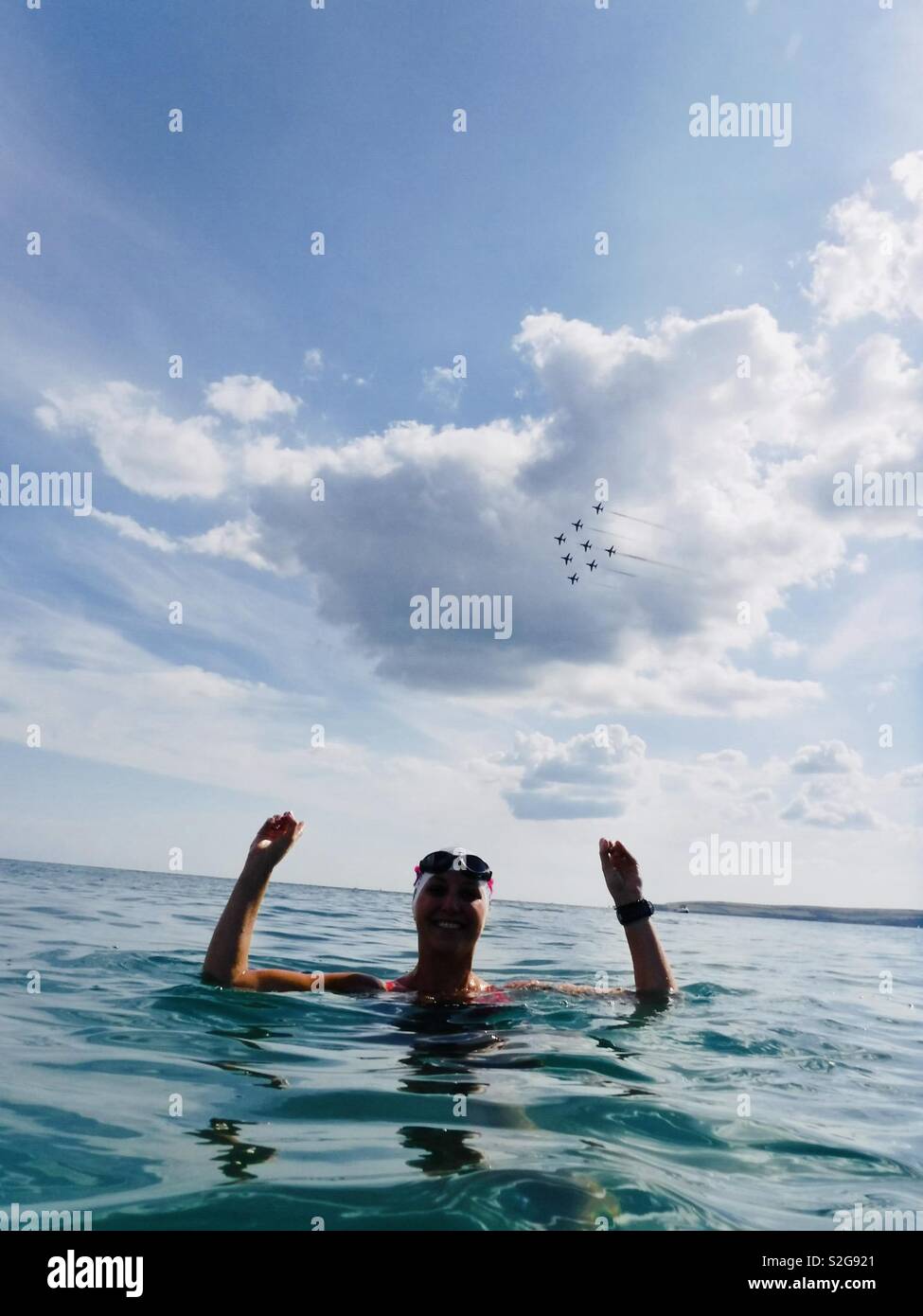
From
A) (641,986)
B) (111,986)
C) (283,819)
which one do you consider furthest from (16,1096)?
(641,986)

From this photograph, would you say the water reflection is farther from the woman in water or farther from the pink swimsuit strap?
the pink swimsuit strap

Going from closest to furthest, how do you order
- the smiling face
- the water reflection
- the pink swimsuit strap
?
1. the water reflection
2. the smiling face
3. the pink swimsuit strap

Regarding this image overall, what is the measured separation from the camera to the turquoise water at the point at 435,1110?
414 cm

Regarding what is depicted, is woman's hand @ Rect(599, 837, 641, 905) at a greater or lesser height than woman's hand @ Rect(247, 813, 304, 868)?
lesser

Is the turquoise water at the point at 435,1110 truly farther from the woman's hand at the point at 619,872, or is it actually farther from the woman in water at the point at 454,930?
the woman's hand at the point at 619,872

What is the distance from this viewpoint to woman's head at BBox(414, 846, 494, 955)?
26.7ft

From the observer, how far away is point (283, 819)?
23.8ft

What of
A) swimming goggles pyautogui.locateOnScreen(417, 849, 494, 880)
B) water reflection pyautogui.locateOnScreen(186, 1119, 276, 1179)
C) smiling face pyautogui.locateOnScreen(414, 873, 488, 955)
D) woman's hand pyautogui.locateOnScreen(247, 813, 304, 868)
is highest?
woman's hand pyautogui.locateOnScreen(247, 813, 304, 868)

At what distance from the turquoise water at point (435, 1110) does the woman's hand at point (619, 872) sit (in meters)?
1.40

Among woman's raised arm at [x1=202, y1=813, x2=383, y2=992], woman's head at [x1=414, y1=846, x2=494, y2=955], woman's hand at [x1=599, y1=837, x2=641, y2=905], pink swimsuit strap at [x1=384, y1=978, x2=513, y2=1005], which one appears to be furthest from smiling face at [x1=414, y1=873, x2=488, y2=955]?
woman's raised arm at [x1=202, y1=813, x2=383, y2=992]

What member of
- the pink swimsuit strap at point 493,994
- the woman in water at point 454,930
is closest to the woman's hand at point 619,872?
the woman in water at point 454,930

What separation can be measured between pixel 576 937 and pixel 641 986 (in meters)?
20.5

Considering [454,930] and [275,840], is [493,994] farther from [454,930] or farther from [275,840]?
[275,840]
